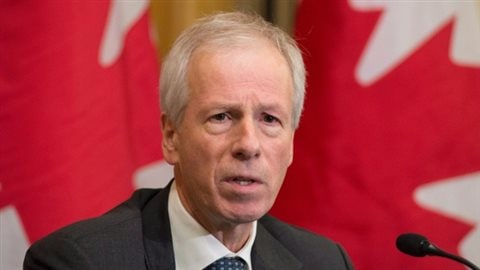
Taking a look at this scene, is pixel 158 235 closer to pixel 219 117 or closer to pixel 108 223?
pixel 108 223

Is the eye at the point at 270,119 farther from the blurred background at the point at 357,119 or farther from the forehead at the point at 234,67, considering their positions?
the blurred background at the point at 357,119

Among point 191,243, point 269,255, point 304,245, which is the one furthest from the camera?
point 304,245

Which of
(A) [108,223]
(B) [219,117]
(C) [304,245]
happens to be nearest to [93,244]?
(A) [108,223]

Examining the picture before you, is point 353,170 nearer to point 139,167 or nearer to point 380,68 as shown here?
point 380,68

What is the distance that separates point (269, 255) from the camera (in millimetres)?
1689

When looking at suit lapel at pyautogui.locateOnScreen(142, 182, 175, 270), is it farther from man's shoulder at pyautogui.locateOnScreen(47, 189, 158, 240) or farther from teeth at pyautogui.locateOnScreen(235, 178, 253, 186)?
teeth at pyautogui.locateOnScreen(235, 178, 253, 186)

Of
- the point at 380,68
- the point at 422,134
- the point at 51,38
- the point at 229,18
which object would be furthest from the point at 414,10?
the point at 51,38

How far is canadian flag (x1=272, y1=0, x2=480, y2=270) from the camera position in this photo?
213cm

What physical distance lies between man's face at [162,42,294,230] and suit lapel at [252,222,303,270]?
17 centimetres

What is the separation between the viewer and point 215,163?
1.46 meters

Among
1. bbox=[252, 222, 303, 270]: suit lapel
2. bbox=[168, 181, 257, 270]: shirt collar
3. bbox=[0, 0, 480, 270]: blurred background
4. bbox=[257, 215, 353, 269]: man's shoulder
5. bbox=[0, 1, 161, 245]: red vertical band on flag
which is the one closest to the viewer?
bbox=[168, 181, 257, 270]: shirt collar

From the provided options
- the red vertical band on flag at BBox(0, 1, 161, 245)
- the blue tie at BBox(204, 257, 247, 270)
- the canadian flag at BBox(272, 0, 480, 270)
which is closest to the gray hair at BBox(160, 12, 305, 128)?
the blue tie at BBox(204, 257, 247, 270)

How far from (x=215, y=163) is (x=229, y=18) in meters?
0.28

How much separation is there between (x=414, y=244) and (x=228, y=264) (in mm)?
340
